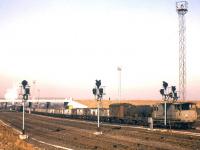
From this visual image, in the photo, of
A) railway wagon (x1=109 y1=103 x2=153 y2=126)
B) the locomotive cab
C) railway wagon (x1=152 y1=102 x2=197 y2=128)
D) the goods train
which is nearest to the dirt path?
the goods train

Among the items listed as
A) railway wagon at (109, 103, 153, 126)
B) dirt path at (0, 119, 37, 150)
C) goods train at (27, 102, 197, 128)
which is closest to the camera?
dirt path at (0, 119, 37, 150)

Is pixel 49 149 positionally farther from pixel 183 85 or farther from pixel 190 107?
pixel 183 85

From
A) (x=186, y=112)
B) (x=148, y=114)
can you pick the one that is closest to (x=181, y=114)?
(x=186, y=112)

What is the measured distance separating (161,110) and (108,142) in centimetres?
1523

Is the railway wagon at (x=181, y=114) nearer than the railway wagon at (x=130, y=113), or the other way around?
the railway wagon at (x=181, y=114)

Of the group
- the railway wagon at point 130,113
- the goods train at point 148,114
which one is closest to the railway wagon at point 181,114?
the goods train at point 148,114

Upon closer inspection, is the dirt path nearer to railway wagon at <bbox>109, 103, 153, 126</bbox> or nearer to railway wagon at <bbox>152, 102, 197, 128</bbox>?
railway wagon at <bbox>152, 102, 197, 128</bbox>

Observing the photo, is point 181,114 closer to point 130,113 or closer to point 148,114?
point 148,114

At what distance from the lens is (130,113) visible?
50.0 m

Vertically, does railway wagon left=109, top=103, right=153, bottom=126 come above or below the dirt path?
above

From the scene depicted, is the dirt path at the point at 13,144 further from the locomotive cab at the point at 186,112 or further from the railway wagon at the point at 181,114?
the locomotive cab at the point at 186,112

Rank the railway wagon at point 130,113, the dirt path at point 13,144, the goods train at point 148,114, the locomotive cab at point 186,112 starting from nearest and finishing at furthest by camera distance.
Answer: the dirt path at point 13,144, the locomotive cab at point 186,112, the goods train at point 148,114, the railway wagon at point 130,113

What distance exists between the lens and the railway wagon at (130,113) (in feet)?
154

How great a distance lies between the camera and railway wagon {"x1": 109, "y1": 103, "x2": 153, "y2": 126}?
154 ft
